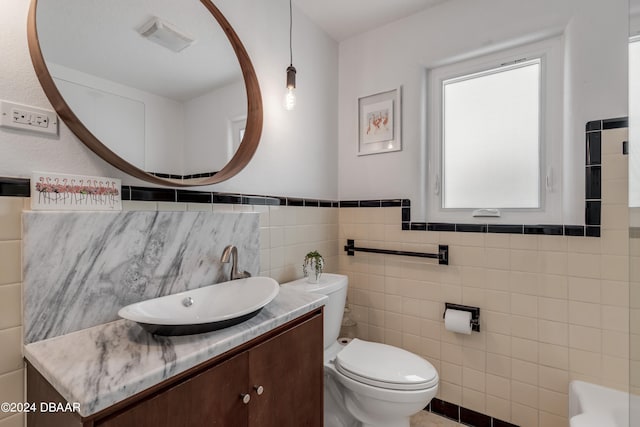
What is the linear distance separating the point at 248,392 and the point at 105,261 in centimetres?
60

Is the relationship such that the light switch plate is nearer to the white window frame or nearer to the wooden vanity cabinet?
the wooden vanity cabinet

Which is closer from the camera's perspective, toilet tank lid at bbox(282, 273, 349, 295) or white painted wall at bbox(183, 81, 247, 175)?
white painted wall at bbox(183, 81, 247, 175)

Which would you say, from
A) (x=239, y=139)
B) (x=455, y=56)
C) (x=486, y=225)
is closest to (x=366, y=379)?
(x=486, y=225)

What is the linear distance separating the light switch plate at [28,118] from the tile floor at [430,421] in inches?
84.2

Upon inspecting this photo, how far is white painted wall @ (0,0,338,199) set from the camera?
828mm

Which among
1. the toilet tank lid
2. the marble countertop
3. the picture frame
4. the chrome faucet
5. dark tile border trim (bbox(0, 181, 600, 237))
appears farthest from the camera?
the picture frame

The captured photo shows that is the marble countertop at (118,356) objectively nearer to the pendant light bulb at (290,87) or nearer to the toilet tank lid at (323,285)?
the toilet tank lid at (323,285)

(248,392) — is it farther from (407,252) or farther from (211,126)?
(407,252)

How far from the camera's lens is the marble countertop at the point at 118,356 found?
1.96 ft

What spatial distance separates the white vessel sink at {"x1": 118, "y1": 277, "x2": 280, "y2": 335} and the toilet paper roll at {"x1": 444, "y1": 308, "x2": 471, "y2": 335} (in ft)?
3.47

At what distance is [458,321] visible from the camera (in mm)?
1608

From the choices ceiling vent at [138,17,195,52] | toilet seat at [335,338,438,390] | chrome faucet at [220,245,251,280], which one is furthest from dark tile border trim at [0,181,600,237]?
toilet seat at [335,338,438,390]

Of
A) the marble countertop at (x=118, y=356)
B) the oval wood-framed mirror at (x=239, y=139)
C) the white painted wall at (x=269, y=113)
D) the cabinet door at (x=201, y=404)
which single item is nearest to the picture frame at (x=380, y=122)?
the white painted wall at (x=269, y=113)

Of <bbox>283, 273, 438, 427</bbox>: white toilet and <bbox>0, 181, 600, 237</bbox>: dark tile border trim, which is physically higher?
<bbox>0, 181, 600, 237</bbox>: dark tile border trim
